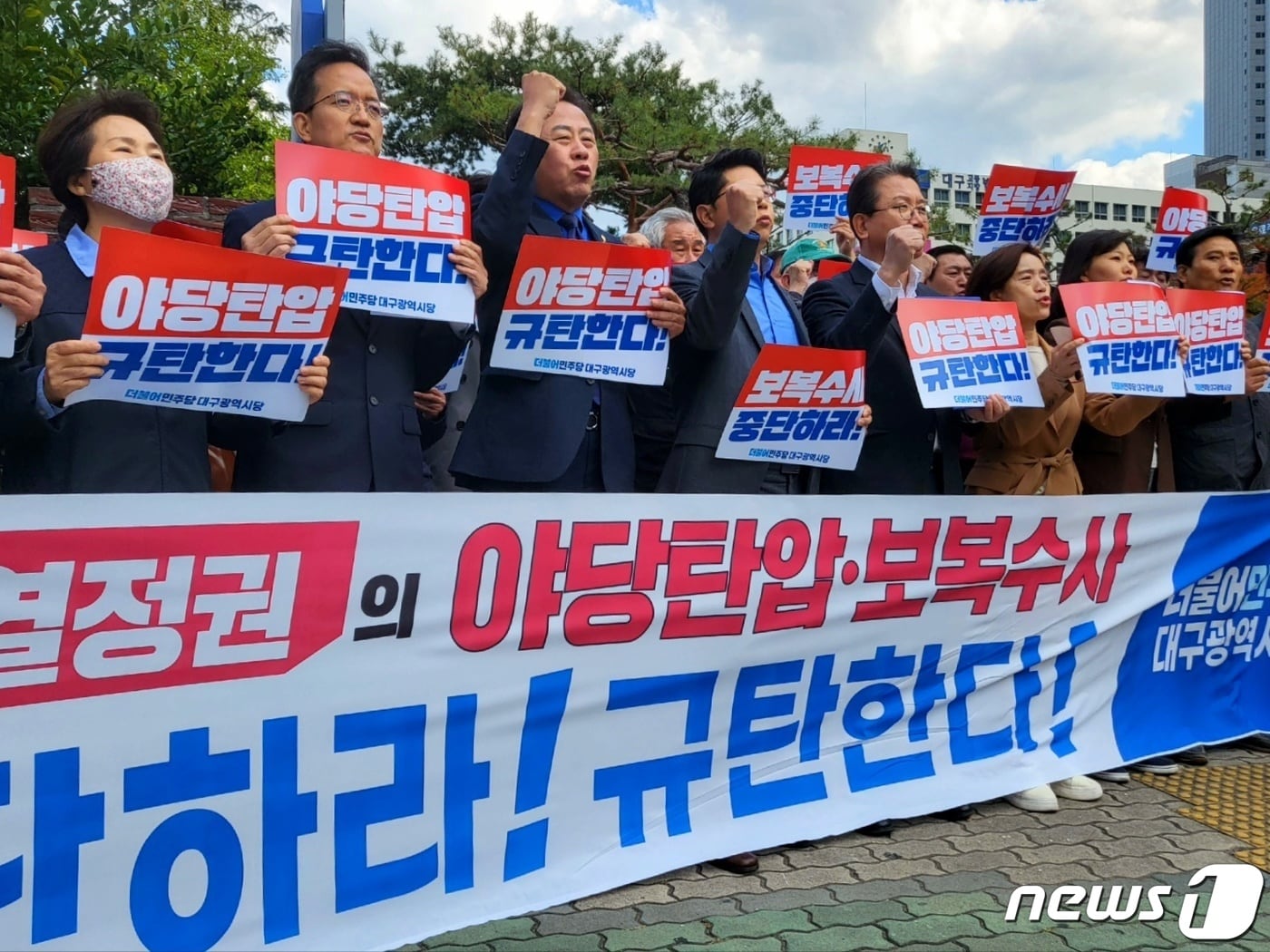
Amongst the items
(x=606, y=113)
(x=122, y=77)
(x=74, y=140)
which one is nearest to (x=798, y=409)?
(x=74, y=140)

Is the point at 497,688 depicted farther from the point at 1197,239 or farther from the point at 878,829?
the point at 1197,239

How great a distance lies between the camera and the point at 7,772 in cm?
218

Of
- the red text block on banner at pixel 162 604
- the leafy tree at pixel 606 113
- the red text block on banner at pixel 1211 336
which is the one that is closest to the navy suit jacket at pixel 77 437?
the red text block on banner at pixel 162 604

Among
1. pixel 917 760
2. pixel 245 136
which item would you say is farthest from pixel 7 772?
pixel 245 136

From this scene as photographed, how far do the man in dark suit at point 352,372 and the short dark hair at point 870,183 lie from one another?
1.71 meters

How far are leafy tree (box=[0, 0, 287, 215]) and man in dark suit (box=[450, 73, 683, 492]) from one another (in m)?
2.35

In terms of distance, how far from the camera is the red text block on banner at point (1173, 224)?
5875 millimetres

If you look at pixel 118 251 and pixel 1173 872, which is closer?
pixel 118 251

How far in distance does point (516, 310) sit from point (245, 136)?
7.45 metres

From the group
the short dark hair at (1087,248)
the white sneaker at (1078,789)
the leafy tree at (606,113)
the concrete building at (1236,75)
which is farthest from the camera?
the concrete building at (1236,75)

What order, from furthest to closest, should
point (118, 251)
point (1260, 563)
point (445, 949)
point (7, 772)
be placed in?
point (1260, 563)
point (445, 949)
point (118, 251)
point (7, 772)

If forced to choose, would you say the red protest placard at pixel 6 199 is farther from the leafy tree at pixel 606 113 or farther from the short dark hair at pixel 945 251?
the leafy tree at pixel 606 113

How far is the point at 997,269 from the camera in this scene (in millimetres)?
4430

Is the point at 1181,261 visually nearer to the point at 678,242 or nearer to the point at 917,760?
the point at 678,242
